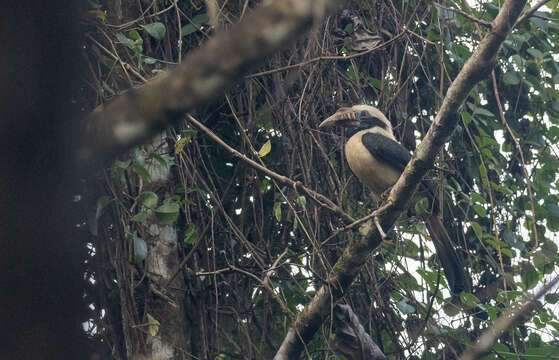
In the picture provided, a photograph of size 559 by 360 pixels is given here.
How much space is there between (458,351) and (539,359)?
1.98ft

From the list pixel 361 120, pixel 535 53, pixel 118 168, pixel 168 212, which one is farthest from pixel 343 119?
pixel 118 168

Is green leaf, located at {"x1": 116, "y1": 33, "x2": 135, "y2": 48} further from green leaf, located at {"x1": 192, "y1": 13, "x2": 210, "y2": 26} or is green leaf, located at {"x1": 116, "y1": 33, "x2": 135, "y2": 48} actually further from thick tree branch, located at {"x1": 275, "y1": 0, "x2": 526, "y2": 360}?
thick tree branch, located at {"x1": 275, "y1": 0, "x2": 526, "y2": 360}

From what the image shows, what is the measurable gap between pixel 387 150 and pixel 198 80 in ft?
10.9

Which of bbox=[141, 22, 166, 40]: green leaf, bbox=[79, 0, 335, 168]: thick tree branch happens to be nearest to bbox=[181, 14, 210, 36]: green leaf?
bbox=[141, 22, 166, 40]: green leaf

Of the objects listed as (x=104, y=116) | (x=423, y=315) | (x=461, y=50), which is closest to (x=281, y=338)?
(x=423, y=315)

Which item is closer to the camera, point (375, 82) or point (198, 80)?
point (198, 80)

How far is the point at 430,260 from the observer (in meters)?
3.98

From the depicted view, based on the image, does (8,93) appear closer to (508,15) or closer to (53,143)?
(53,143)

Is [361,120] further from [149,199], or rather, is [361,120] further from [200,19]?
[149,199]

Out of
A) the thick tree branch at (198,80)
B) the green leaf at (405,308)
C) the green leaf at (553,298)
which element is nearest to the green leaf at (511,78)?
the green leaf at (553,298)

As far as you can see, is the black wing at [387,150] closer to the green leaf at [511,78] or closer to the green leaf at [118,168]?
the green leaf at [511,78]

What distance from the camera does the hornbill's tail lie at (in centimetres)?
355

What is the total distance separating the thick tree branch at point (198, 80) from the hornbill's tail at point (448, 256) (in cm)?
297

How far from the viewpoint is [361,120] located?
3.76 meters
